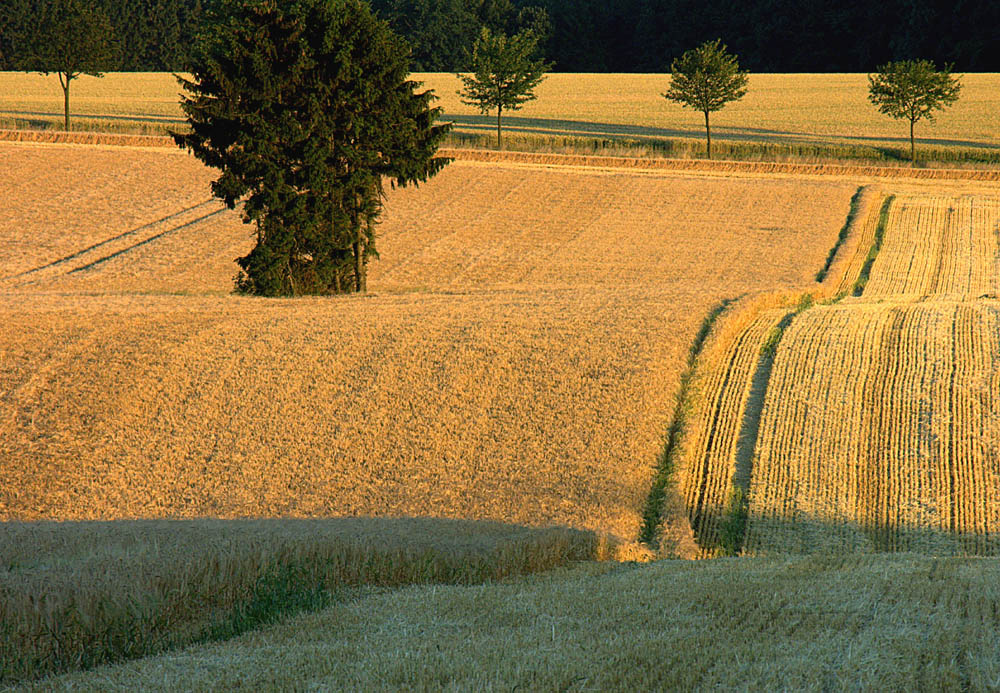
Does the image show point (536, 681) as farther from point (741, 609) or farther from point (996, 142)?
point (996, 142)

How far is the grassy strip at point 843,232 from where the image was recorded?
34.2 m

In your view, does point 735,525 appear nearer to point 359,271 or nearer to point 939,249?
point 359,271

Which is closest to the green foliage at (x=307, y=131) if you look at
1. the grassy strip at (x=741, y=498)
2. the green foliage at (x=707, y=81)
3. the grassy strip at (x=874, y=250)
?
the grassy strip at (x=874, y=250)

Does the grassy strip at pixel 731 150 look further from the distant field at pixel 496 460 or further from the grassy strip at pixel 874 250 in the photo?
the distant field at pixel 496 460

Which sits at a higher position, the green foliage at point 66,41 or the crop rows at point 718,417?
the green foliage at point 66,41

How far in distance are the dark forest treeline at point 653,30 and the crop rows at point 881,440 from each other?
77.6 metres

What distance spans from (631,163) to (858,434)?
3736 cm

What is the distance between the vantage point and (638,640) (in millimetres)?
7434

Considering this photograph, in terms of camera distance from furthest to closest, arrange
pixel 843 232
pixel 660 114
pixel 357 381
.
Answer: pixel 660 114, pixel 843 232, pixel 357 381

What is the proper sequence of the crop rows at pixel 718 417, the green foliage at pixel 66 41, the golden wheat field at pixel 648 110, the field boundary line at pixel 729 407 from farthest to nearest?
the golden wheat field at pixel 648 110, the green foliage at pixel 66 41, the crop rows at pixel 718 417, the field boundary line at pixel 729 407

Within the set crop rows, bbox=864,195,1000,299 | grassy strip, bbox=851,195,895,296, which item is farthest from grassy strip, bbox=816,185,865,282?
crop rows, bbox=864,195,1000,299

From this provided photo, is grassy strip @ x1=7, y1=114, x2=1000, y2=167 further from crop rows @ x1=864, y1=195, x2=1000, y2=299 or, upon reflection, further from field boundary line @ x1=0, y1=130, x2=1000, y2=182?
crop rows @ x1=864, y1=195, x2=1000, y2=299

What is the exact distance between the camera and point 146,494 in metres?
15.5

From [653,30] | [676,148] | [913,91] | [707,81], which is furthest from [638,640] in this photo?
[653,30]
